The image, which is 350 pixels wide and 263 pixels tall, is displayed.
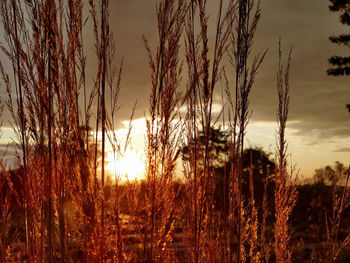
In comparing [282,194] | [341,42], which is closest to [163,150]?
[282,194]

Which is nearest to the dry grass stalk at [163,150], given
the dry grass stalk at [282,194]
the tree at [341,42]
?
the dry grass stalk at [282,194]

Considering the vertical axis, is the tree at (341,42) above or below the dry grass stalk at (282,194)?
above

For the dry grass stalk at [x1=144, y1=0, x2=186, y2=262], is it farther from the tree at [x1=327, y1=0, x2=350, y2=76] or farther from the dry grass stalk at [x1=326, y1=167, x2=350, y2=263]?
the tree at [x1=327, y1=0, x2=350, y2=76]

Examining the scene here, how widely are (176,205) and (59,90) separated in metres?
0.79

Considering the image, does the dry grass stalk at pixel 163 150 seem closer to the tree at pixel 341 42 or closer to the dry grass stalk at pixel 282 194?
the dry grass stalk at pixel 282 194

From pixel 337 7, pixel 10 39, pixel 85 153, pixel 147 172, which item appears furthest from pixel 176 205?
pixel 337 7

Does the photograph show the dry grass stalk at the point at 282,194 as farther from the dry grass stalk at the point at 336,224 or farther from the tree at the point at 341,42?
the tree at the point at 341,42

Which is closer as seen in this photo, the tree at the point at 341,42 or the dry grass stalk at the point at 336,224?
the dry grass stalk at the point at 336,224

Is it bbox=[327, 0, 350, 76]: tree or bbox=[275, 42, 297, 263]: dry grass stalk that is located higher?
bbox=[327, 0, 350, 76]: tree

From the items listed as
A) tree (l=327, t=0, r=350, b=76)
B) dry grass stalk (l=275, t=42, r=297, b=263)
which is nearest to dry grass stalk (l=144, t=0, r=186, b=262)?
dry grass stalk (l=275, t=42, r=297, b=263)

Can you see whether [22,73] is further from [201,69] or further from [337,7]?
[337,7]

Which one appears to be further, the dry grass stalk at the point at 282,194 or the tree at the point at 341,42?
the tree at the point at 341,42

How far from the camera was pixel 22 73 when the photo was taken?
6.39ft

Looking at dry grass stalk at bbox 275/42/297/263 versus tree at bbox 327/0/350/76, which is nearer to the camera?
dry grass stalk at bbox 275/42/297/263
